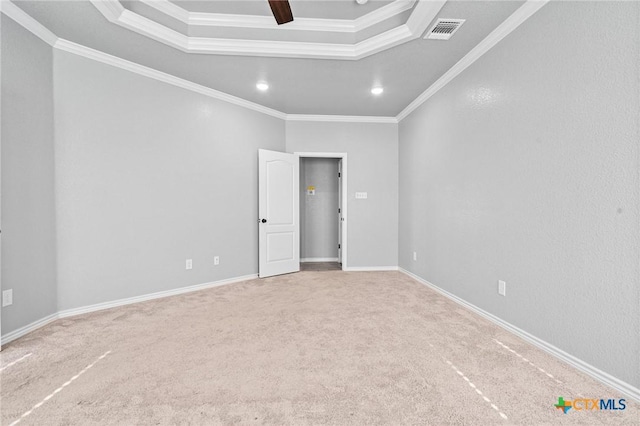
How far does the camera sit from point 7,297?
92.4 inches

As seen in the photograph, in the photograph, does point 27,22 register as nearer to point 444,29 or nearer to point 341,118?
point 444,29

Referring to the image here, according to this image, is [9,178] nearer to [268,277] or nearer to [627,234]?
[268,277]

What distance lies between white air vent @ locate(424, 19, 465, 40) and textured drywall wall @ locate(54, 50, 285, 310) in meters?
2.87

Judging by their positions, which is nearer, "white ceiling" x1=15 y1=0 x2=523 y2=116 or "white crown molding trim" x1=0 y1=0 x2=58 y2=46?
"white crown molding trim" x1=0 y1=0 x2=58 y2=46

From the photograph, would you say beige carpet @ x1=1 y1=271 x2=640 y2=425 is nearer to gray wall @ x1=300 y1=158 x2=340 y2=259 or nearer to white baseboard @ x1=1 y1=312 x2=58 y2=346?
white baseboard @ x1=1 y1=312 x2=58 y2=346

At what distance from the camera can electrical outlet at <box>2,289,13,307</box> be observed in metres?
2.31

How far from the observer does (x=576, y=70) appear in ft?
6.28

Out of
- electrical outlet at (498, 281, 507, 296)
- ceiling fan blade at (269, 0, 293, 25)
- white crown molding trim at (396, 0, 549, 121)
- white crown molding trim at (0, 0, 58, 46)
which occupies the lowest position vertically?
electrical outlet at (498, 281, 507, 296)

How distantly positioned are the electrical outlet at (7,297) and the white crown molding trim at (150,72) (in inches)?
93.2

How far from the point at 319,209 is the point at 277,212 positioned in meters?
1.64

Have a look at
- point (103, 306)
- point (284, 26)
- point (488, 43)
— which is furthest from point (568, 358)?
point (103, 306)

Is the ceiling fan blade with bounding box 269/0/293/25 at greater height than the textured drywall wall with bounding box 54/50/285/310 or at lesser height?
greater

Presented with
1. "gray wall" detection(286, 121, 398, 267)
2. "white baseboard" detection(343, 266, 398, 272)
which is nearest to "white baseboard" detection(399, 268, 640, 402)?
"white baseboard" detection(343, 266, 398, 272)

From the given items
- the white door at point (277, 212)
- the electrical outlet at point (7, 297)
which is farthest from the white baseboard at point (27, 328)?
the white door at point (277, 212)
